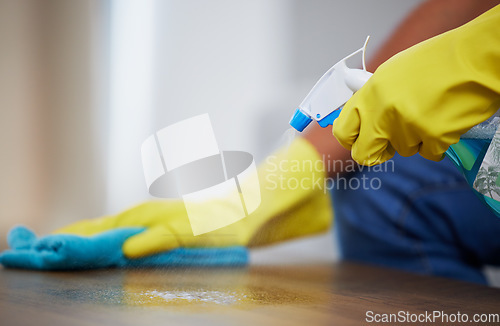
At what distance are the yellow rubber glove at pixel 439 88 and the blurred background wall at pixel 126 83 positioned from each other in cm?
14

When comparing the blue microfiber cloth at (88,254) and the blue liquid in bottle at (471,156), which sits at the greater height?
the blue liquid in bottle at (471,156)

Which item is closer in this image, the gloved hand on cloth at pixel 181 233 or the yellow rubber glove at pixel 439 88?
the yellow rubber glove at pixel 439 88

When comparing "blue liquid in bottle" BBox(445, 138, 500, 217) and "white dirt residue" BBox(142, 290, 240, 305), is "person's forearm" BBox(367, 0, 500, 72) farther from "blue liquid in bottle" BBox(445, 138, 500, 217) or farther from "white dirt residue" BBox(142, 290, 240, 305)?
"white dirt residue" BBox(142, 290, 240, 305)

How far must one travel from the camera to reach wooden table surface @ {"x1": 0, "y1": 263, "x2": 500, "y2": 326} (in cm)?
25

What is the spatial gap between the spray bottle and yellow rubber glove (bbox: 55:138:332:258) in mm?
164

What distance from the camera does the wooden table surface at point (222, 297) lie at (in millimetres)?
253

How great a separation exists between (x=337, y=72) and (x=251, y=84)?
0.31 meters

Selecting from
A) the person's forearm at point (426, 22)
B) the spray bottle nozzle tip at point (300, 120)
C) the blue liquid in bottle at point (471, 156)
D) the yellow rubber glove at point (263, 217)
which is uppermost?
the person's forearm at point (426, 22)

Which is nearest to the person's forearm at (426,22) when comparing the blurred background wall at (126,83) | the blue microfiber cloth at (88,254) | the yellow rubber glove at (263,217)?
the blurred background wall at (126,83)

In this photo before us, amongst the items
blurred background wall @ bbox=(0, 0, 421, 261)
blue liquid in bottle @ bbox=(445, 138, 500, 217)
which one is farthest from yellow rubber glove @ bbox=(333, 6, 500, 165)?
blurred background wall @ bbox=(0, 0, 421, 261)

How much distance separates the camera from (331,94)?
346mm

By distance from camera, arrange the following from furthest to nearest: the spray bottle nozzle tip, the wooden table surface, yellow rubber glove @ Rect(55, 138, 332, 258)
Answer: yellow rubber glove @ Rect(55, 138, 332, 258) → the spray bottle nozzle tip → the wooden table surface

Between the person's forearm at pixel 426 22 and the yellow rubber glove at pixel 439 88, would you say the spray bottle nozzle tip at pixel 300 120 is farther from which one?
the person's forearm at pixel 426 22

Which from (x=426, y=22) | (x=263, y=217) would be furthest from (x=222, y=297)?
(x=426, y=22)
